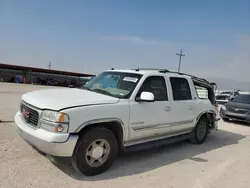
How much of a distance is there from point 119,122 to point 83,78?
158 feet

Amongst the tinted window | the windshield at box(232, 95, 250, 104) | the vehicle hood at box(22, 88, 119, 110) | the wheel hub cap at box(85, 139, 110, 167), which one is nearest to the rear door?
the tinted window

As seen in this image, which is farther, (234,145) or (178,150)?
(234,145)

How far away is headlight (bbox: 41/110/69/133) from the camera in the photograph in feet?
11.3

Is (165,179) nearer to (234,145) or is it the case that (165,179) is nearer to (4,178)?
(4,178)

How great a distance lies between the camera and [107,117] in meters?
3.90

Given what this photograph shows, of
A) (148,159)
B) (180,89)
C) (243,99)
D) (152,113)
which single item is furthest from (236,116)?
(152,113)

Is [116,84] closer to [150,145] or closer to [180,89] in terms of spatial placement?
[150,145]

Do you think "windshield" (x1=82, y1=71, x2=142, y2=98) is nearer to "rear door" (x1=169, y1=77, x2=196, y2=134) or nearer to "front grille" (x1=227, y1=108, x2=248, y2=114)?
"rear door" (x1=169, y1=77, x2=196, y2=134)

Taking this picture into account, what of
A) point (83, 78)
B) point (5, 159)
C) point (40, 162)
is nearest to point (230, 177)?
point (40, 162)

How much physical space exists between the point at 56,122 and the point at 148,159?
2370 millimetres

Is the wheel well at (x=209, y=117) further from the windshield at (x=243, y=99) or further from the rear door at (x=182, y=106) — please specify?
the windshield at (x=243, y=99)

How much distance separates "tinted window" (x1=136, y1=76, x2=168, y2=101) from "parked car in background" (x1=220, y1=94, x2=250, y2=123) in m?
7.74

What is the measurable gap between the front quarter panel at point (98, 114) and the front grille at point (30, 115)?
0.66 meters

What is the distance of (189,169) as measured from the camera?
15.0 feet
